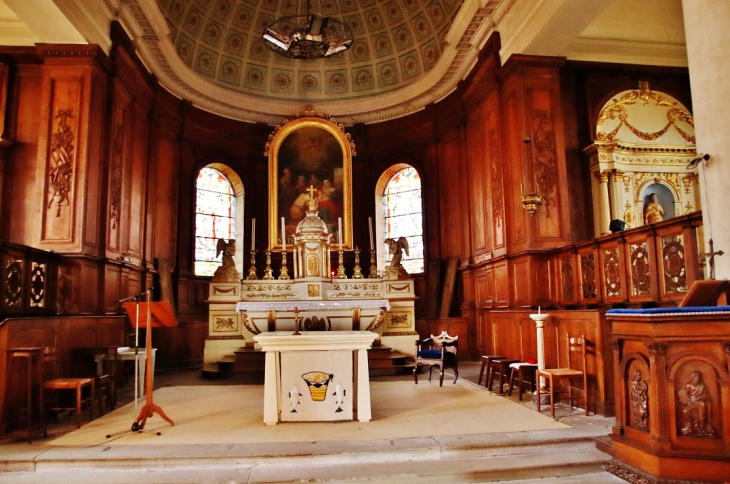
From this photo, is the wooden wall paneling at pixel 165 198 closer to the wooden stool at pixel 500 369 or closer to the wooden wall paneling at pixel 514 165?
the wooden wall paneling at pixel 514 165

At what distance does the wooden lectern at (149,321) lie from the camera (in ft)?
17.5

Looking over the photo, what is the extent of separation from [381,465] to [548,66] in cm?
723

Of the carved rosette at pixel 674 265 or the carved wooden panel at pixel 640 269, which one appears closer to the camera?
the carved rosette at pixel 674 265

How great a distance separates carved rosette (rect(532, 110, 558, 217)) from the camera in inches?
345

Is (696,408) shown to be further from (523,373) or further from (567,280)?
(567,280)

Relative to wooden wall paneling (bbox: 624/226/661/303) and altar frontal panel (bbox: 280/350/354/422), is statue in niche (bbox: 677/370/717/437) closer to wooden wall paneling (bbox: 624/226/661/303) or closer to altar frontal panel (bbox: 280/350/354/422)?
wooden wall paneling (bbox: 624/226/661/303)

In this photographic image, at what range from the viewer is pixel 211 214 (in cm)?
1316

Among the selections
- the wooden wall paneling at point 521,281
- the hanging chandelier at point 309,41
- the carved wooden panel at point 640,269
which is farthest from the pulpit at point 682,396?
the hanging chandelier at point 309,41

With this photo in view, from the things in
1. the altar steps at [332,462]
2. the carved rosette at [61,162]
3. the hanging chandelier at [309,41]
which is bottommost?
the altar steps at [332,462]

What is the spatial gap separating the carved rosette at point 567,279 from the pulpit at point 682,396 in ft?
12.5

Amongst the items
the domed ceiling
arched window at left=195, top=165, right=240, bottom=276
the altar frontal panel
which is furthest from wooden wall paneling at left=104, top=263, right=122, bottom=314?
the domed ceiling

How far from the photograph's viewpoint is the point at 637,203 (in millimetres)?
9164

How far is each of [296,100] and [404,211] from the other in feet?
13.2

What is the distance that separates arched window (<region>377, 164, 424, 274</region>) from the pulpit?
30.6ft
